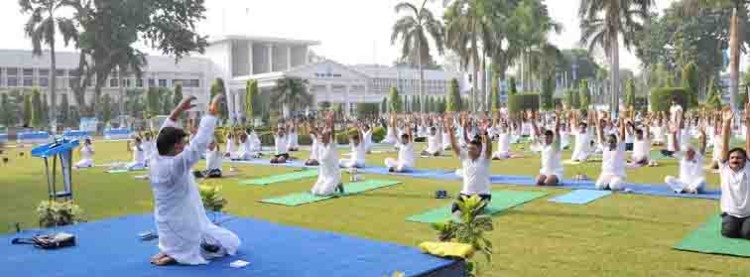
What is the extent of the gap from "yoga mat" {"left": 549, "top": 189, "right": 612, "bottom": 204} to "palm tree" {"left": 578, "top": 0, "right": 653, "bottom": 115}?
23837 millimetres

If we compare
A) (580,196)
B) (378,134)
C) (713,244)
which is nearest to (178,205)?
(713,244)

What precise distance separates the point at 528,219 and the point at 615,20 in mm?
26912

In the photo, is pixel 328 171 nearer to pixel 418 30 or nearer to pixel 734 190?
pixel 734 190

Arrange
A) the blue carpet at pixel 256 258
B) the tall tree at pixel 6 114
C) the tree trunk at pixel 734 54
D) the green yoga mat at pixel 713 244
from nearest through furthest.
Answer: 1. the blue carpet at pixel 256 258
2. the green yoga mat at pixel 713 244
3. the tree trunk at pixel 734 54
4. the tall tree at pixel 6 114

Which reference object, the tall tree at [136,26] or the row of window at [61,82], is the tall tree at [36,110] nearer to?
the row of window at [61,82]

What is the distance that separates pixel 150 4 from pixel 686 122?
2923 centimetres

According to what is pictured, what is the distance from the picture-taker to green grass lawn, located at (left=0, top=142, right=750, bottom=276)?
6.71 metres

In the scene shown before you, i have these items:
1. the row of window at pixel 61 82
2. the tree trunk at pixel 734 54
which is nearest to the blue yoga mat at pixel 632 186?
the tree trunk at pixel 734 54

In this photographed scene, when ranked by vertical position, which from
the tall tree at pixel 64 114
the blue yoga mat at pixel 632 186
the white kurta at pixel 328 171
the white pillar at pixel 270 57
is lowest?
the blue yoga mat at pixel 632 186

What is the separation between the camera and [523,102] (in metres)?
40.8

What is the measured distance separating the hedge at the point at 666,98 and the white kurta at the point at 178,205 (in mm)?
32724

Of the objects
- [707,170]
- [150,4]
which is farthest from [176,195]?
[150,4]

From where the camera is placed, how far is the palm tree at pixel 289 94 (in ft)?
148

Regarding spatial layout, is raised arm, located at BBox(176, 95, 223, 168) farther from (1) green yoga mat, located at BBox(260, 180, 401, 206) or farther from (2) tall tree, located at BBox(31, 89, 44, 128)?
(2) tall tree, located at BBox(31, 89, 44, 128)
